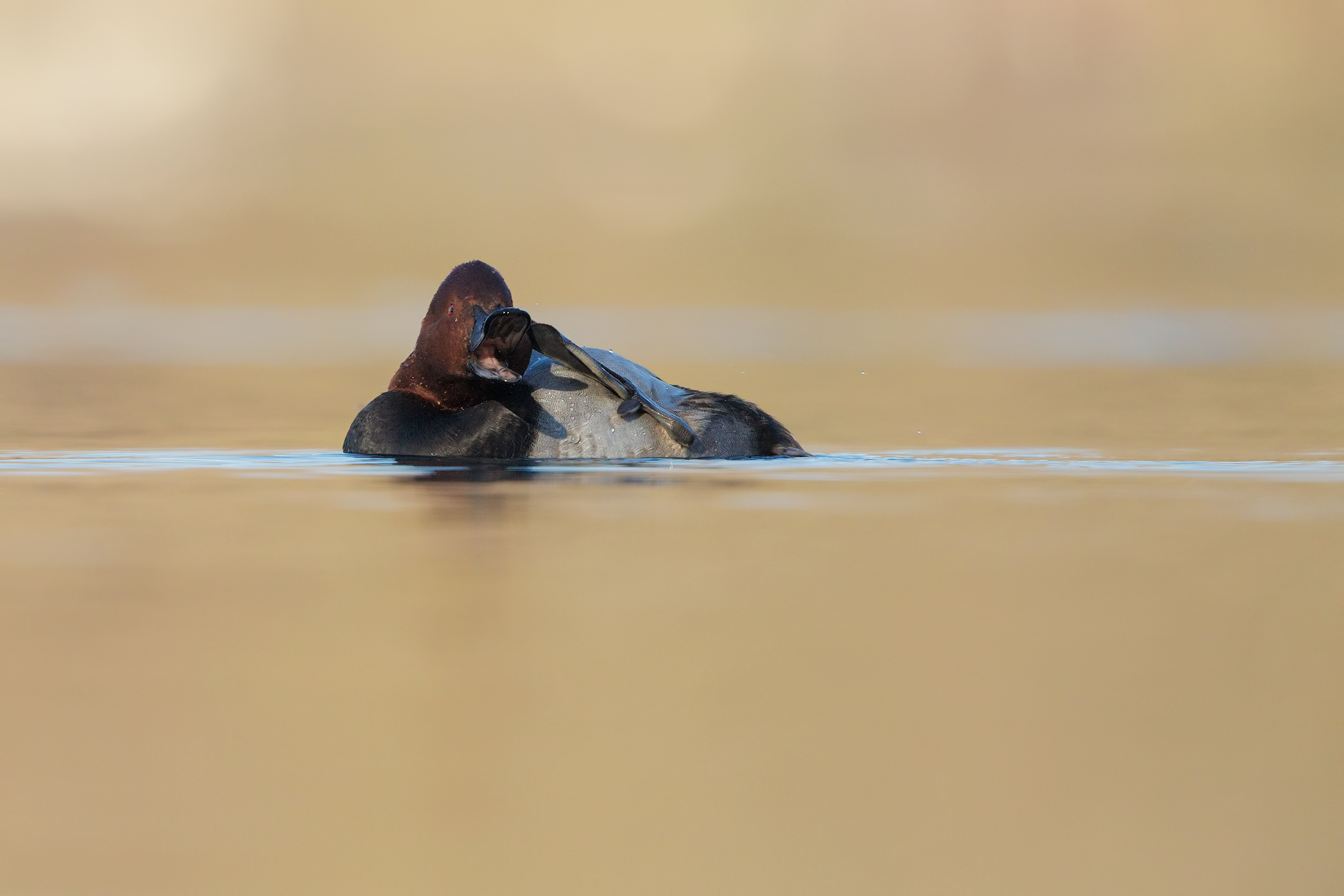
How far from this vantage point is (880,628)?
5.07m

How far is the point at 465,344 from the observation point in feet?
28.6

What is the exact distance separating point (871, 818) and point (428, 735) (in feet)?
3.39

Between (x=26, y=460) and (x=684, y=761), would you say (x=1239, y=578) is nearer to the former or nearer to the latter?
(x=684, y=761)

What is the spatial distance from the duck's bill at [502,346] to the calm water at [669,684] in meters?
0.53

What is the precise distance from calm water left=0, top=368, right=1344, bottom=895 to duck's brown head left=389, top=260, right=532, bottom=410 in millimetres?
602

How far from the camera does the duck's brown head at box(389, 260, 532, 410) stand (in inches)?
331

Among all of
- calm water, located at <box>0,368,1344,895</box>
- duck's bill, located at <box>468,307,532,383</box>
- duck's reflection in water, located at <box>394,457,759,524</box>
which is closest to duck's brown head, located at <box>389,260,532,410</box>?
duck's bill, located at <box>468,307,532,383</box>

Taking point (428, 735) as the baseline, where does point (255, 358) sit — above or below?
above

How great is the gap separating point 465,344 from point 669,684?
179 inches

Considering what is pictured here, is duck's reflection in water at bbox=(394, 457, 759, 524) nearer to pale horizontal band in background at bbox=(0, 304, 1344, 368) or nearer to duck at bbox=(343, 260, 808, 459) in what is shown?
duck at bbox=(343, 260, 808, 459)

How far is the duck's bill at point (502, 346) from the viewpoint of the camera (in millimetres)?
8305

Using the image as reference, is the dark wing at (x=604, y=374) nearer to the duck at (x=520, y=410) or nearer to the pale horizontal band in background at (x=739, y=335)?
the duck at (x=520, y=410)

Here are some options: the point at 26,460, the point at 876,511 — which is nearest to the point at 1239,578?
the point at 876,511

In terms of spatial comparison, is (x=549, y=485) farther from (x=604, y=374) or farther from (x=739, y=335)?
(x=739, y=335)
